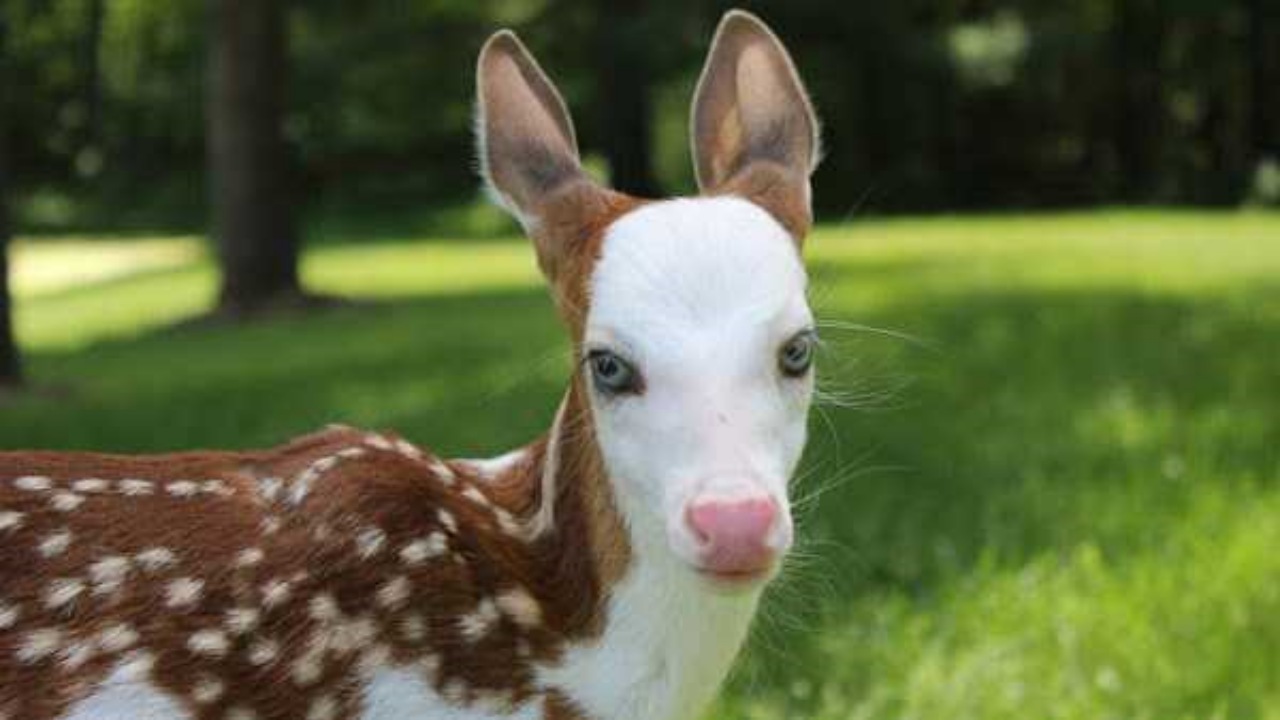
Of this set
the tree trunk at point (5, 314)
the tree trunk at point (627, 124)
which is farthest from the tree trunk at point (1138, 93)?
the tree trunk at point (5, 314)

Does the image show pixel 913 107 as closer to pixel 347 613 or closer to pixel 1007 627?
pixel 1007 627

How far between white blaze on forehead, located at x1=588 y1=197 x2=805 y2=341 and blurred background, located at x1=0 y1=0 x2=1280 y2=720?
0.39m

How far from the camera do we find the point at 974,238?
19.4 meters

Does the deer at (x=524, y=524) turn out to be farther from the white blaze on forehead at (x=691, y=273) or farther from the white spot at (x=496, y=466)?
the white spot at (x=496, y=466)

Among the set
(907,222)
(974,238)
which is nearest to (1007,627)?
(974,238)

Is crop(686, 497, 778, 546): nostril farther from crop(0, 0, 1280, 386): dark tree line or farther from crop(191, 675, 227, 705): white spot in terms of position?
crop(0, 0, 1280, 386): dark tree line

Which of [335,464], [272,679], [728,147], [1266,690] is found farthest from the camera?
[1266,690]

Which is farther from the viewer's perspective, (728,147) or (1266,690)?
(1266,690)

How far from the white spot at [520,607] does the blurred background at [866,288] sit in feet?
1.61

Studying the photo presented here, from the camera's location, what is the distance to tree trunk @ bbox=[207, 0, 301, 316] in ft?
46.7

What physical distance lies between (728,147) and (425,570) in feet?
3.32

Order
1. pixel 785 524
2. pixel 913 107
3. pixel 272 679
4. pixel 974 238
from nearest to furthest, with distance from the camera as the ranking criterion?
pixel 785 524 < pixel 272 679 < pixel 974 238 < pixel 913 107

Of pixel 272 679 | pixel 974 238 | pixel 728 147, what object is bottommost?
pixel 974 238

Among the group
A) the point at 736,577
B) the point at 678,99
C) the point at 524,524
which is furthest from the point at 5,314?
the point at 678,99
